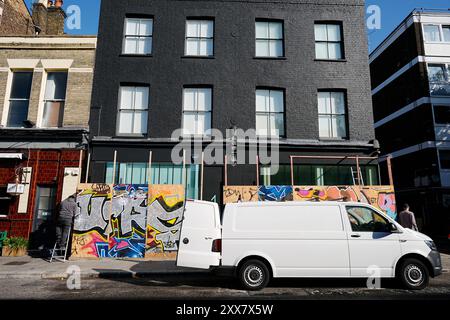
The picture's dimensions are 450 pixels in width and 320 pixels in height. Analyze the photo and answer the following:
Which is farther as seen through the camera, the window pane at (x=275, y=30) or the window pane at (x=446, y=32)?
the window pane at (x=446, y=32)

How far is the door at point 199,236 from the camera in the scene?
24.0ft

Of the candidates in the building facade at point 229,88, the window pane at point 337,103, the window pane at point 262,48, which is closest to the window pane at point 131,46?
the building facade at point 229,88

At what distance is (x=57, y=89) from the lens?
13.8m

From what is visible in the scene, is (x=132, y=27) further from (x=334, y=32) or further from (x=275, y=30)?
(x=334, y=32)

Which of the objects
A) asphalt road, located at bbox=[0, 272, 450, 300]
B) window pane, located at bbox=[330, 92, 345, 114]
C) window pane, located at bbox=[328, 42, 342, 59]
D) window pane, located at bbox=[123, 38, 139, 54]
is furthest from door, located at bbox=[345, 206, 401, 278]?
window pane, located at bbox=[123, 38, 139, 54]

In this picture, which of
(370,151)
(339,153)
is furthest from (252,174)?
(370,151)

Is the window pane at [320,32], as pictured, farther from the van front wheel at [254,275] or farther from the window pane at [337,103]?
the van front wheel at [254,275]

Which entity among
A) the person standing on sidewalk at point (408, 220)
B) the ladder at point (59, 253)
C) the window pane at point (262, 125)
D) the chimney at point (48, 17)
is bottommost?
the ladder at point (59, 253)

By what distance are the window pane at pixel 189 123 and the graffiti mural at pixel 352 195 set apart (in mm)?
5124

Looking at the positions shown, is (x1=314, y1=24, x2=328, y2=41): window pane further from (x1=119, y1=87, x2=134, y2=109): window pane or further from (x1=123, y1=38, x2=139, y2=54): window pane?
(x1=119, y1=87, x2=134, y2=109): window pane

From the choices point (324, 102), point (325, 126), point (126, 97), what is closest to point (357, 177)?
point (325, 126)
